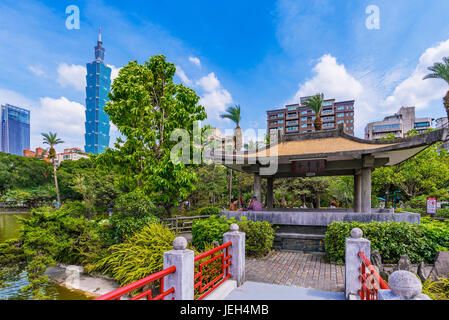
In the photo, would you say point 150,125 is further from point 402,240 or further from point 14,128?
point 14,128

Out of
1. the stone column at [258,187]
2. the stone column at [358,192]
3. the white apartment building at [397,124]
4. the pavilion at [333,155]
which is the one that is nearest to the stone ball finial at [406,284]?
the pavilion at [333,155]

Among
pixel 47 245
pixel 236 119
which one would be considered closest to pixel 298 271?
pixel 47 245

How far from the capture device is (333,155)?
9.64 meters

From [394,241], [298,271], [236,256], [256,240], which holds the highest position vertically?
[236,256]

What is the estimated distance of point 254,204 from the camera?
11.4 m

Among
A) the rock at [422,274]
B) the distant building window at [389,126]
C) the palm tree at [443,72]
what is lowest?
the rock at [422,274]

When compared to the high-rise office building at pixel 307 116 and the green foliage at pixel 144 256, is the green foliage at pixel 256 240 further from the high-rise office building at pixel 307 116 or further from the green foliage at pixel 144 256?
the high-rise office building at pixel 307 116

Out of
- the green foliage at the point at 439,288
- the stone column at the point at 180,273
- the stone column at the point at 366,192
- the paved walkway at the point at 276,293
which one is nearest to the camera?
the stone column at the point at 180,273

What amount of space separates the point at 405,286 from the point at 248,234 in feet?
22.7

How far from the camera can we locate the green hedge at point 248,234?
28.7ft

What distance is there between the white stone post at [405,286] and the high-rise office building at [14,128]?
138694 millimetres

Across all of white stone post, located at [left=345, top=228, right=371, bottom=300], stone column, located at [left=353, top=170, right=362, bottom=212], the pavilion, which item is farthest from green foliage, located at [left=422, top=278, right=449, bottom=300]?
stone column, located at [left=353, top=170, right=362, bottom=212]

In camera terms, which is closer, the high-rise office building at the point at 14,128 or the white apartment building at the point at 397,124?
the white apartment building at the point at 397,124

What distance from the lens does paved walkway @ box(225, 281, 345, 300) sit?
5035 millimetres
